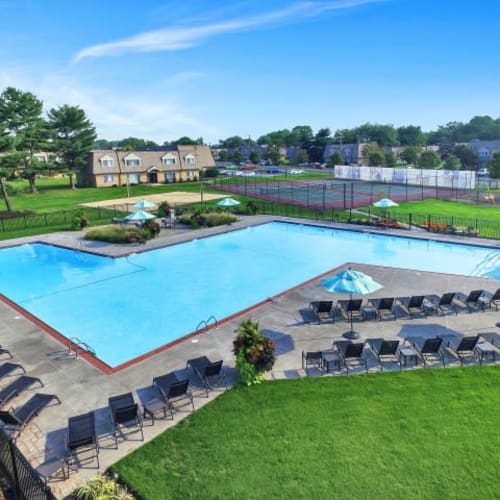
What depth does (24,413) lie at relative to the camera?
8453 mm

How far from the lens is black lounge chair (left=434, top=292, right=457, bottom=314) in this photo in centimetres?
1389

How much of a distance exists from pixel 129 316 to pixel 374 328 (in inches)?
355

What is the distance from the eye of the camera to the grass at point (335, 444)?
6.64 m

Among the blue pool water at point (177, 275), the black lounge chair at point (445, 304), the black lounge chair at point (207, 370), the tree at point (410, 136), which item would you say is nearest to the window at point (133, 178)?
the blue pool water at point (177, 275)

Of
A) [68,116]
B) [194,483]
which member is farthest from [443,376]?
[68,116]

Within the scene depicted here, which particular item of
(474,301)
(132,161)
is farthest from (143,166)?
(474,301)

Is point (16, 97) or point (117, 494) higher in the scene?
point (16, 97)

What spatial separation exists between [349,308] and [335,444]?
A: 6186mm

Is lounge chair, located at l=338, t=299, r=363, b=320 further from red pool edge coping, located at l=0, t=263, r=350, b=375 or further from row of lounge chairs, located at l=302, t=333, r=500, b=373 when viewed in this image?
red pool edge coping, located at l=0, t=263, r=350, b=375

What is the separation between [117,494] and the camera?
652 centimetres

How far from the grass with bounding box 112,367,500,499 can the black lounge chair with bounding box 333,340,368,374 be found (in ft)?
2.65

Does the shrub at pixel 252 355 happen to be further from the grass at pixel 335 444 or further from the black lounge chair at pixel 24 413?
the black lounge chair at pixel 24 413

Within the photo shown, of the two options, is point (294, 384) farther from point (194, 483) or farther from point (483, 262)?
point (483, 262)

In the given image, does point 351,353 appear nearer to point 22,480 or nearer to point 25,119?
point 22,480
